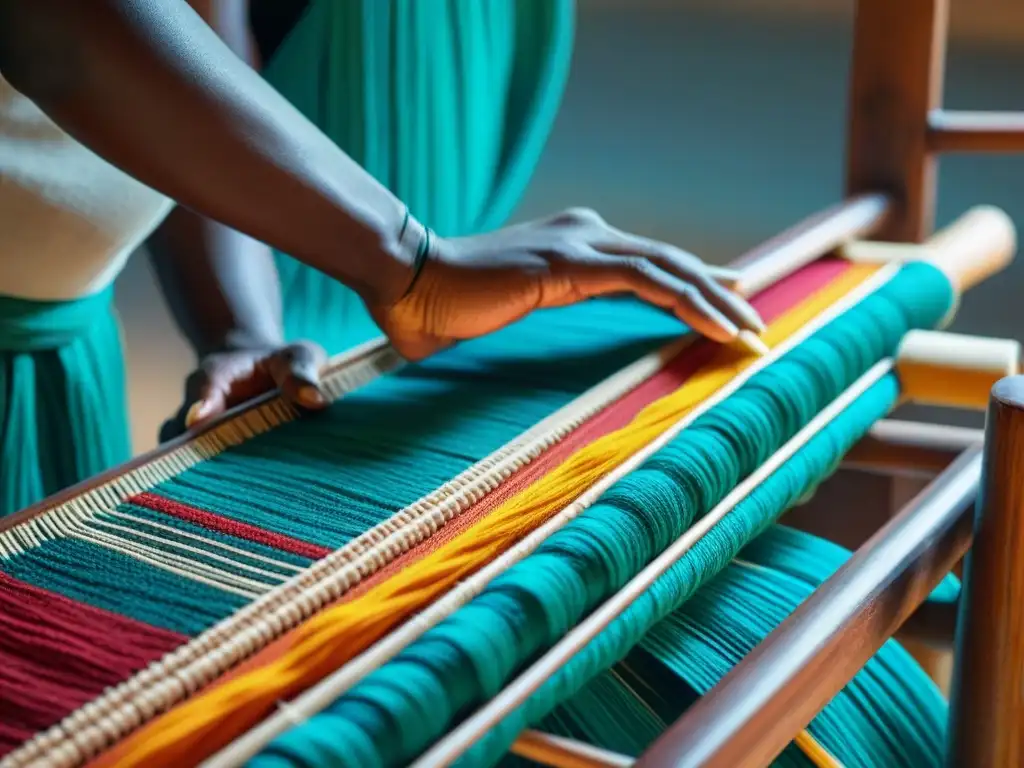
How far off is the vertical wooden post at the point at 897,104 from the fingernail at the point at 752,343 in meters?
0.44

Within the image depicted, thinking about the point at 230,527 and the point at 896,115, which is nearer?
the point at 230,527

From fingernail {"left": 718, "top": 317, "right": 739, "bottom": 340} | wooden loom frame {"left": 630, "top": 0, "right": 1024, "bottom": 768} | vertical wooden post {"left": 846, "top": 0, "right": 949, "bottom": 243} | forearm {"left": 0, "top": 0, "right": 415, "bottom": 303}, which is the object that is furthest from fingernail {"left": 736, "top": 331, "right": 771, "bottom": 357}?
vertical wooden post {"left": 846, "top": 0, "right": 949, "bottom": 243}

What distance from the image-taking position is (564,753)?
0.51 m

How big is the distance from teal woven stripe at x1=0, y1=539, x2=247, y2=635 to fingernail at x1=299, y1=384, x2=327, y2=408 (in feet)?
0.67

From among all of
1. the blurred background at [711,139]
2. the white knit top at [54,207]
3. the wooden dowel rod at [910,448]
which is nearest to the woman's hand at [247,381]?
the white knit top at [54,207]

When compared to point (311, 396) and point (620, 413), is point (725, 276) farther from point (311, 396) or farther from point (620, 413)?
point (311, 396)

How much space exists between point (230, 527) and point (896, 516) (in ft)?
1.27

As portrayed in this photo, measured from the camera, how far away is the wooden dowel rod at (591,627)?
451 mm

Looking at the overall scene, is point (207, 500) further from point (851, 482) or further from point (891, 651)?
point (851, 482)

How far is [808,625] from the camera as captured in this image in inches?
22.6

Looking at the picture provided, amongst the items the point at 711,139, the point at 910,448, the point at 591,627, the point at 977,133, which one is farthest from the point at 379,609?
the point at 711,139

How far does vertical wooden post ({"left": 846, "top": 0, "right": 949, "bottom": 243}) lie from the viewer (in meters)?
1.13

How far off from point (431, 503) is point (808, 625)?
200 mm

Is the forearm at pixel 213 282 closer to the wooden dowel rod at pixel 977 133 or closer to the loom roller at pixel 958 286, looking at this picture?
the loom roller at pixel 958 286
